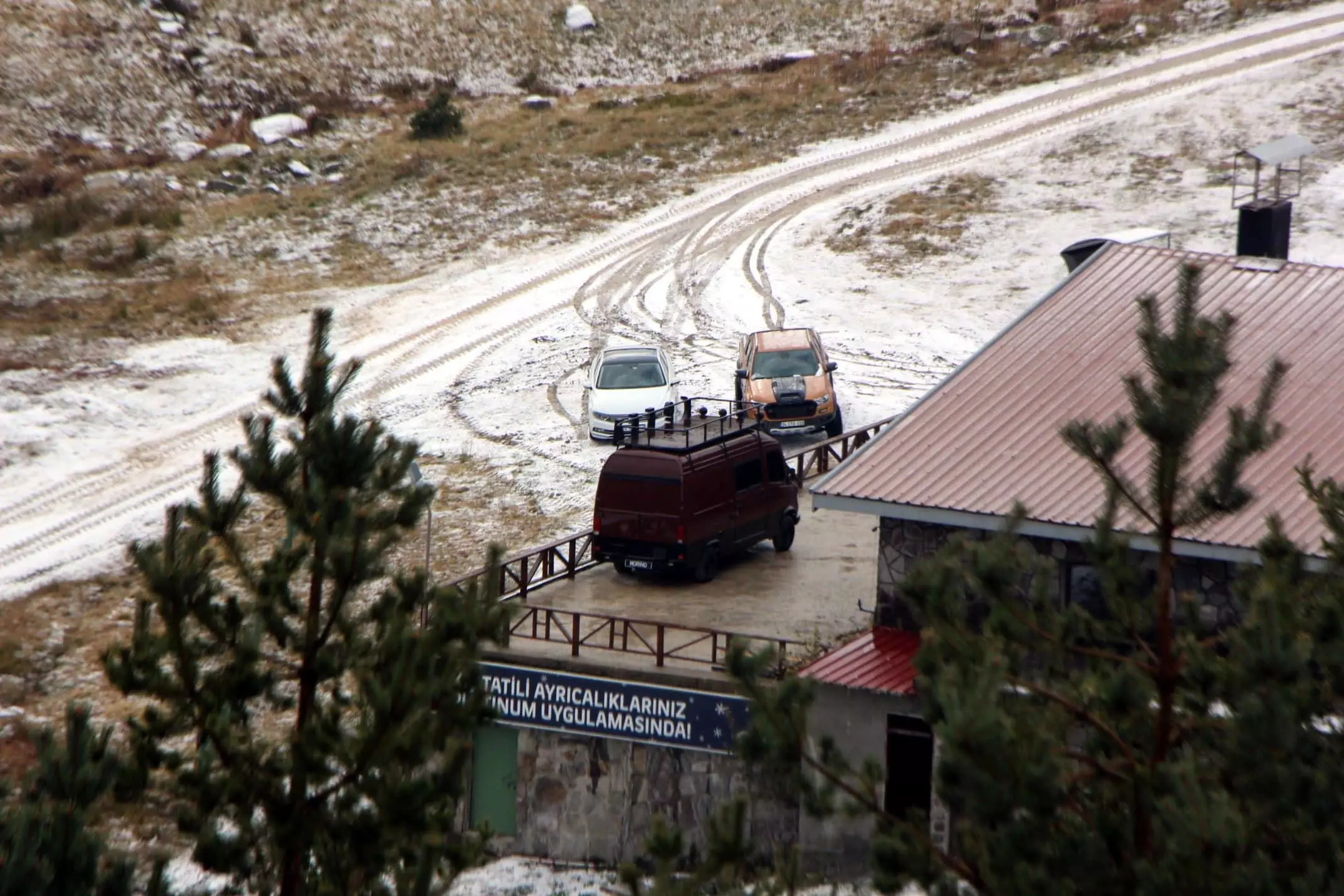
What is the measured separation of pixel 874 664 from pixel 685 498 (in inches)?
162

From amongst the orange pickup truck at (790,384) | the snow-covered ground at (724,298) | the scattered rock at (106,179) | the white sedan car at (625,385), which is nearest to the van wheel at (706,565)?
the snow-covered ground at (724,298)

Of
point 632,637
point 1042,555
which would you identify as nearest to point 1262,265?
point 1042,555

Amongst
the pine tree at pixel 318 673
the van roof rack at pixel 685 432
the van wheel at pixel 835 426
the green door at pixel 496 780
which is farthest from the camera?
the van wheel at pixel 835 426

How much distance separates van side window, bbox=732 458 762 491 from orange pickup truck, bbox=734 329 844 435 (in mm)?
6102

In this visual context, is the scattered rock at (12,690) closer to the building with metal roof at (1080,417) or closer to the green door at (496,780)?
the green door at (496,780)

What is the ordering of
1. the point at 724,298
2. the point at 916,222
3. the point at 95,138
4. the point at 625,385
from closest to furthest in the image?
the point at 625,385, the point at 724,298, the point at 916,222, the point at 95,138

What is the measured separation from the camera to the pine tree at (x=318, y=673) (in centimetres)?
1258

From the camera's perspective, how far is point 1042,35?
184ft

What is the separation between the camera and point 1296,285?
68.5 feet

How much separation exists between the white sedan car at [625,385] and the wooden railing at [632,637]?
33.0 ft

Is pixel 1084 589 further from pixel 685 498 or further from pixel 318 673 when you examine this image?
pixel 318 673

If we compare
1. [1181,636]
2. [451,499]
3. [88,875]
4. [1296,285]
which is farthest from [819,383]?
[88,875]

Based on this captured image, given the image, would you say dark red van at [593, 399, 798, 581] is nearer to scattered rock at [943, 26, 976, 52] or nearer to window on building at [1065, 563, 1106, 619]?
window on building at [1065, 563, 1106, 619]

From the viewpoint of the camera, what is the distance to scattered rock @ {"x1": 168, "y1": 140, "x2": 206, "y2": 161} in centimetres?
5247
